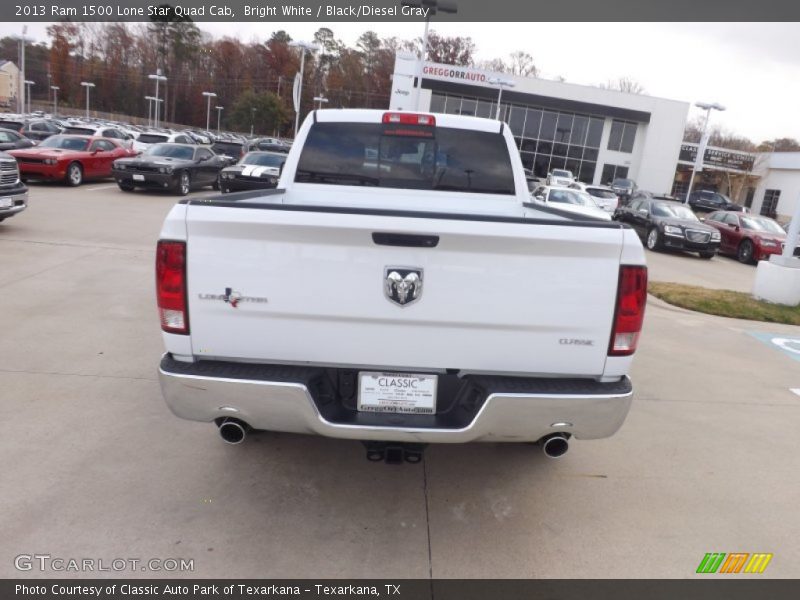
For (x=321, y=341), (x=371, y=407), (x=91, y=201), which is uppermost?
(x=321, y=341)

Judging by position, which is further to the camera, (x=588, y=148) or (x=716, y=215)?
(x=588, y=148)

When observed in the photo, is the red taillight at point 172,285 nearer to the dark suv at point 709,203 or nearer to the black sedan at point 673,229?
the black sedan at point 673,229

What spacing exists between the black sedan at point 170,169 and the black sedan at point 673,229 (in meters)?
13.6

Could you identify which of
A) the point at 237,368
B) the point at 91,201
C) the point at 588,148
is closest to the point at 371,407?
the point at 237,368

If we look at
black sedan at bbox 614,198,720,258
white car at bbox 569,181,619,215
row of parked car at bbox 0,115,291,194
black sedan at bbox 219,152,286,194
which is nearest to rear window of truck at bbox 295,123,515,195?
black sedan at bbox 614,198,720,258

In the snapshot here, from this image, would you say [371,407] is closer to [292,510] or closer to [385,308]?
[385,308]

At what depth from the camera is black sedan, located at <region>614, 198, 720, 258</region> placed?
16266 millimetres

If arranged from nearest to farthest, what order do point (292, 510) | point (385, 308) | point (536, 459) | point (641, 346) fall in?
point (385, 308)
point (292, 510)
point (536, 459)
point (641, 346)

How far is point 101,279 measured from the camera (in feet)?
25.4

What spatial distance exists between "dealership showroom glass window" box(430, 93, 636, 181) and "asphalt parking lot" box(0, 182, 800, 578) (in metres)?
43.0

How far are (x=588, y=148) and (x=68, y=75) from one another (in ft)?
303

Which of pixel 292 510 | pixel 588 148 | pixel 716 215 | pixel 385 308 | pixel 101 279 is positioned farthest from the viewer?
pixel 588 148

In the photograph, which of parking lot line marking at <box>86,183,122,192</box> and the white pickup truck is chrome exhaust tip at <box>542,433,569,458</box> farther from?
parking lot line marking at <box>86,183,122,192</box>
